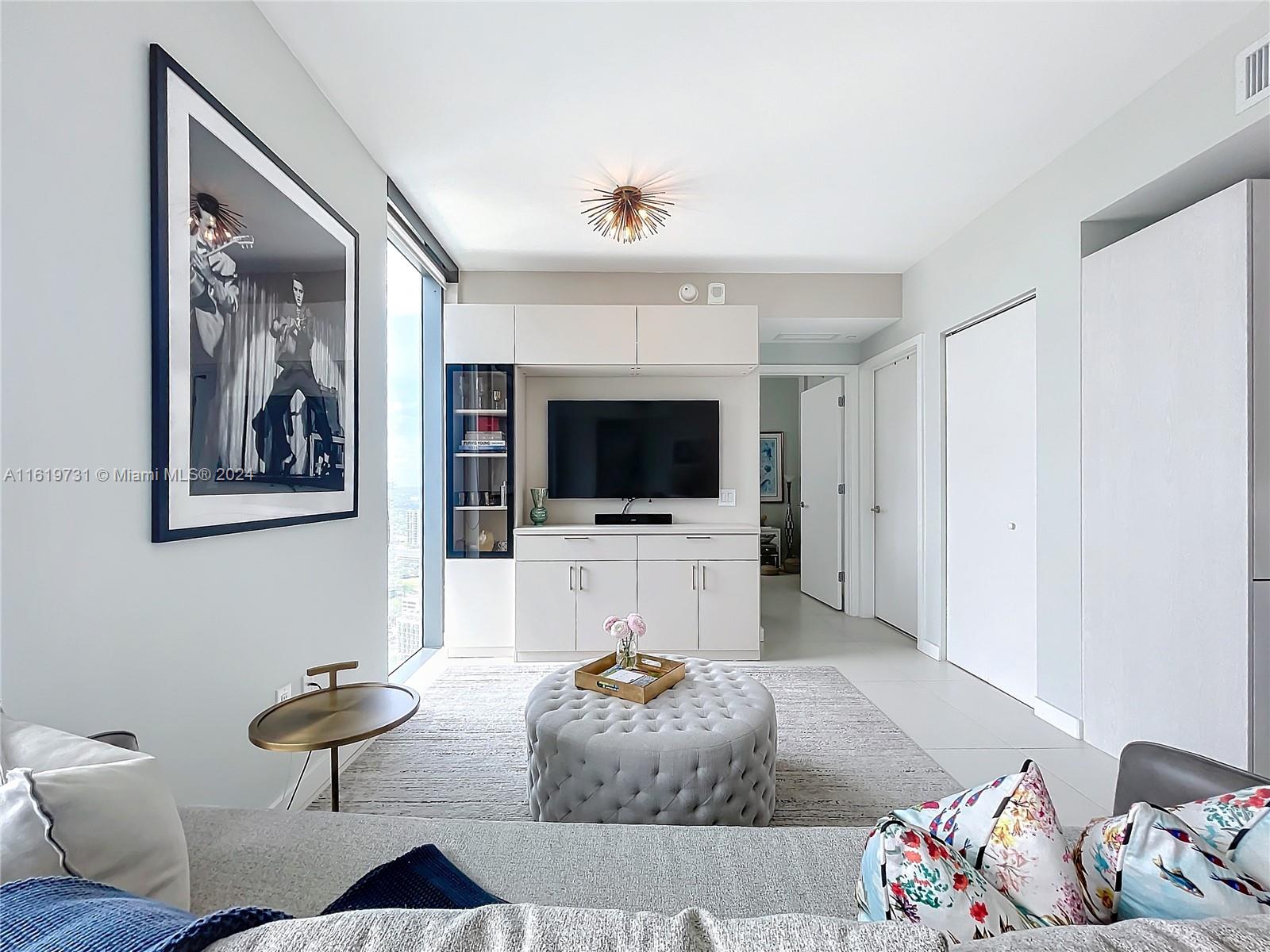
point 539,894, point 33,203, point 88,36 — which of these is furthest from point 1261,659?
point 88,36

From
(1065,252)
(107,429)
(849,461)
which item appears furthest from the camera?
(849,461)

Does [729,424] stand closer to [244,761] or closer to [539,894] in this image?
[244,761]

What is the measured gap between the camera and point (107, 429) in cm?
142

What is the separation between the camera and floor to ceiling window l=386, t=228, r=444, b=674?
3.76 metres

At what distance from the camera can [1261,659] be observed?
2105 millimetres

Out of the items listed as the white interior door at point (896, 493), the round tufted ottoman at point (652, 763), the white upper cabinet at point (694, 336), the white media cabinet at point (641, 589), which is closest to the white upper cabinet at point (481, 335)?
the white upper cabinet at point (694, 336)

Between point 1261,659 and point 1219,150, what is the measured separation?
68.9 inches

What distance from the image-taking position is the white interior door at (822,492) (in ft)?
18.7

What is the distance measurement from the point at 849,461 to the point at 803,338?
1.13m

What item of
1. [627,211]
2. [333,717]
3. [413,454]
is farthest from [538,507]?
[333,717]

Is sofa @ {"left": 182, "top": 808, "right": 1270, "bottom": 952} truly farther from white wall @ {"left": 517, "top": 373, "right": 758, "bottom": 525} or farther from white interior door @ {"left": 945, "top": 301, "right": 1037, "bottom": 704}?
white wall @ {"left": 517, "top": 373, "right": 758, "bottom": 525}

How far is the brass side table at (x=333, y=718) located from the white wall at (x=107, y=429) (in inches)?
7.5

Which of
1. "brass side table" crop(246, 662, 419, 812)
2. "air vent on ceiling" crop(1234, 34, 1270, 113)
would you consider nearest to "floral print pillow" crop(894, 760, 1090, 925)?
"brass side table" crop(246, 662, 419, 812)

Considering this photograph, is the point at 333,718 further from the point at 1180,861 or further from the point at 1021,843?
the point at 1180,861
